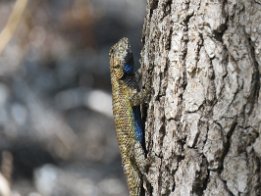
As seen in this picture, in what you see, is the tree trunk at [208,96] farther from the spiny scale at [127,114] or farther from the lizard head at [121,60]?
the lizard head at [121,60]

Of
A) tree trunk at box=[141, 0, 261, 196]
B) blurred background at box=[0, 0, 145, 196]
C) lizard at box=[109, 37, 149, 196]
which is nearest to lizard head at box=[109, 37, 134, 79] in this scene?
lizard at box=[109, 37, 149, 196]

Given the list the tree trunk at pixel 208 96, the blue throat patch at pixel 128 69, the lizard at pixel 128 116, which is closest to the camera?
the tree trunk at pixel 208 96

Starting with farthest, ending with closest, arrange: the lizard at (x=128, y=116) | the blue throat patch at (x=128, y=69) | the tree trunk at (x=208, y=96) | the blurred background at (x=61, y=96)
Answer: the blurred background at (x=61, y=96), the blue throat patch at (x=128, y=69), the lizard at (x=128, y=116), the tree trunk at (x=208, y=96)

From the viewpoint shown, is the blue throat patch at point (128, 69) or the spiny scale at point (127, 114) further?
the blue throat patch at point (128, 69)

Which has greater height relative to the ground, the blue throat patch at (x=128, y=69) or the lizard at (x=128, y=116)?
the blue throat patch at (x=128, y=69)

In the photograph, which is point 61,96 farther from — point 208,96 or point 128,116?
point 208,96

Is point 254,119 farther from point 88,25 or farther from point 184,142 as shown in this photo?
point 88,25

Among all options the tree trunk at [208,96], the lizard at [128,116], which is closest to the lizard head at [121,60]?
the lizard at [128,116]
